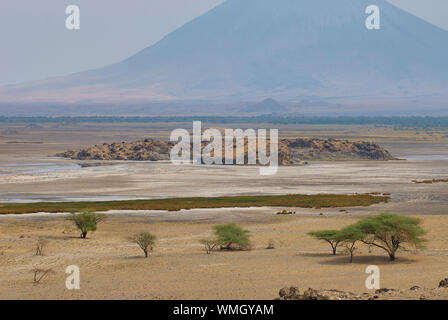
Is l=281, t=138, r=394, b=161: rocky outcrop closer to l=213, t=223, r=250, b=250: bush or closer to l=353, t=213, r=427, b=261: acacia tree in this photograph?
l=213, t=223, r=250, b=250: bush

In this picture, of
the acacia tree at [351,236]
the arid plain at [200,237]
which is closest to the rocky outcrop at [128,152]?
the arid plain at [200,237]

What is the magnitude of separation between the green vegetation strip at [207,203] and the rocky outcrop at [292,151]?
3638 centimetres

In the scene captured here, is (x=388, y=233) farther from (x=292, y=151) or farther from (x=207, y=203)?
(x=292, y=151)

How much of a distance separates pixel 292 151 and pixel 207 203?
156 feet

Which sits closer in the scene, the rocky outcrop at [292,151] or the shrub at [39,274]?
the shrub at [39,274]

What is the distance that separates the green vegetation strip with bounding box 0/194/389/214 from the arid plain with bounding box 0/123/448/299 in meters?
1.69

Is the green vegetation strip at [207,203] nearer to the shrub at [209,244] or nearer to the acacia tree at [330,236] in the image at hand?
the shrub at [209,244]

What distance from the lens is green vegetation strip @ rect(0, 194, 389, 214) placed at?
4597cm

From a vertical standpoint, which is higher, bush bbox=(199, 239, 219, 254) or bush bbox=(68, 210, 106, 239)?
bush bbox=(68, 210, 106, 239)

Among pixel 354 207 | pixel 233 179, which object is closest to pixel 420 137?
pixel 233 179

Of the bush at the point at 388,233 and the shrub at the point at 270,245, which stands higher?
the bush at the point at 388,233

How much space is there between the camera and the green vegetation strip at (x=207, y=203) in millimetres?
45969

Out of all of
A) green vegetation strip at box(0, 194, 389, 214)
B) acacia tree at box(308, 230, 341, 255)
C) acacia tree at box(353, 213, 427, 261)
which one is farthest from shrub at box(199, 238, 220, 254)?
green vegetation strip at box(0, 194, 389, 214)
